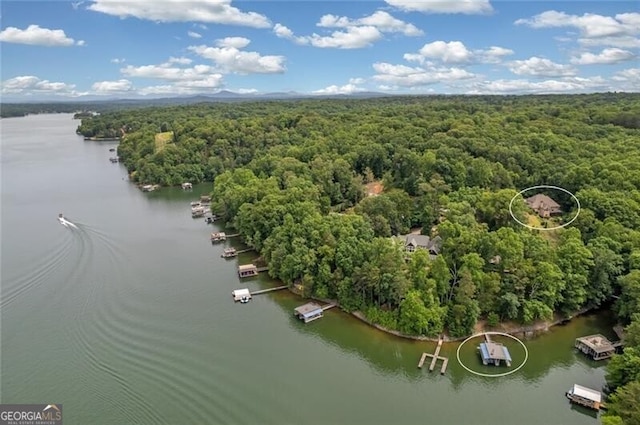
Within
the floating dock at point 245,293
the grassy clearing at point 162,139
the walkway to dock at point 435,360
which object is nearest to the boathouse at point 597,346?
the walkway to dock at point 435,360

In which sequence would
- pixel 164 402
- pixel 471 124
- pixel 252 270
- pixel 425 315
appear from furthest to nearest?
1. pixel 471 124
2. pixel 252 270
3. pixel 425 315
4. pixel 164 402

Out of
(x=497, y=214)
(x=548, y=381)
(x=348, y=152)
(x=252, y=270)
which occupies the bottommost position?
(x=548, y=381)

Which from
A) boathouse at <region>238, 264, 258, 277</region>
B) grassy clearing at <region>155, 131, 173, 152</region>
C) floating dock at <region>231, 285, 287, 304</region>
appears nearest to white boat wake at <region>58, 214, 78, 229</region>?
boathouse at <region>238, 264, 258, 277</region>

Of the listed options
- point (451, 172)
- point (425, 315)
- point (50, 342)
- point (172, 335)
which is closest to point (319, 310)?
point (425, 315)

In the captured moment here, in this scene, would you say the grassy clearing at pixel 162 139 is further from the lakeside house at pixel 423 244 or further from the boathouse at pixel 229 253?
the lakeside house at pixel 423 244

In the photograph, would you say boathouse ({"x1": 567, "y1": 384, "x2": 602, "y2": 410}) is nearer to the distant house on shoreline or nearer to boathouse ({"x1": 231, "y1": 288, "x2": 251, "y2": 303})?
boathouse ({"x1": 231, "y1": 288, "x2": 251, "y2": 303})

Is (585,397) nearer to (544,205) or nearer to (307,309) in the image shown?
(307,309)

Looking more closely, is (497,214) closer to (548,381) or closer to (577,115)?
(548,381)
